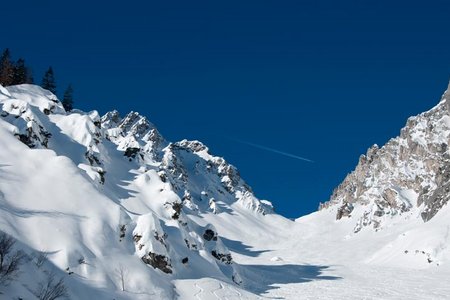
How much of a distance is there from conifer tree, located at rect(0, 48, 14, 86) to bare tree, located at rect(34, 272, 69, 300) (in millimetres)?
63024

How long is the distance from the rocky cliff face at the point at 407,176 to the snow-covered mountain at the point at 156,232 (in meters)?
0.50

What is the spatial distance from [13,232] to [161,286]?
42.8ft

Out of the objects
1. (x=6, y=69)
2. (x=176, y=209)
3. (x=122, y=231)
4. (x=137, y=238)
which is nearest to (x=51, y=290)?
(x=122, y=231)

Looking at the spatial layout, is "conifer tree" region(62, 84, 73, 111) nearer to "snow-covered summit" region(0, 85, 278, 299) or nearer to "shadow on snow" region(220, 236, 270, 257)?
"snow-covered summit" region(0, 85, 278, 299)

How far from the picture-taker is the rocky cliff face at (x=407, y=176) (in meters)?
121

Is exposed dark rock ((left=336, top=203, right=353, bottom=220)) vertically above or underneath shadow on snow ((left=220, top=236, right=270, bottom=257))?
above

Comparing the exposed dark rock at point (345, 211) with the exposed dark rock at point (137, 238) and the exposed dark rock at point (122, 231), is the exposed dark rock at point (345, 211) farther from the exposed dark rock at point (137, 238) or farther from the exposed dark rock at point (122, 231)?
the exposed dark rock at point (122, 231)

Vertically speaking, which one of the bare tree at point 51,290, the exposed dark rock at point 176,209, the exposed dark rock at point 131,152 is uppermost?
the exposed dark rock at point 131,152

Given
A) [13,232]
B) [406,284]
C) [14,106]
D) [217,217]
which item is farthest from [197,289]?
[217,217]

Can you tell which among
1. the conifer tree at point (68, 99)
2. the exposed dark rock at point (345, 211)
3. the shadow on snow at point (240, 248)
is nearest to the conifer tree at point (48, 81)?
the conifer tree at point (68, 99)

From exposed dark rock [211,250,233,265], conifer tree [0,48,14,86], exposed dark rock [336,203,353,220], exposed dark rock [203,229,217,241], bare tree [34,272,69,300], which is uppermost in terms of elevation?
exposed dark rock [336,203,353,220]

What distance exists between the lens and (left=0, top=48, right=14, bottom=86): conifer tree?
276 ft

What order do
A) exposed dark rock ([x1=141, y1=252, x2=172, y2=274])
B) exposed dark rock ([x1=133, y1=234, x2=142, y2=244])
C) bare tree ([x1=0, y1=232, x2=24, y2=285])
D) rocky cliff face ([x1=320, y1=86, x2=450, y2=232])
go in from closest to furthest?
bare tree ([x1=0, y1=232, x2=24, y2=285]) < exposed dark rock ([x1=141, y1=252, x2=172, y2=274]) < exposed dark rock ([x1=133, y1=234, x2=142, y2=244]) < rocky cliff face ([x1=320, y1=86, x2=450, y2=232])

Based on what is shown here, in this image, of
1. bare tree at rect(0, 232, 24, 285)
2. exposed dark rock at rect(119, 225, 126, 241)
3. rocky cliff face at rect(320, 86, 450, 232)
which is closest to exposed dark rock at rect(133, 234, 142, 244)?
exposed dark rock at rect(119, 225, 126, 241)
